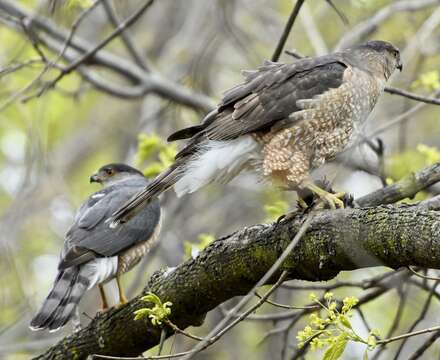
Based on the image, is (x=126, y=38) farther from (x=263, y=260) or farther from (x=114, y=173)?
(x=263, y=260)

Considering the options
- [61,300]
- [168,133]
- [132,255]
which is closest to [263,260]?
[61,300]

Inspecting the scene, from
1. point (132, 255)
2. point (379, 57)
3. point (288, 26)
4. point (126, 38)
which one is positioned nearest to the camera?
point (288, 26)

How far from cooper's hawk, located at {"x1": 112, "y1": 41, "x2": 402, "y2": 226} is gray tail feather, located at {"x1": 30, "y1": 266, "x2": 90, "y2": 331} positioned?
91 centimetres

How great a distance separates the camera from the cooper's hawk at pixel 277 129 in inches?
192

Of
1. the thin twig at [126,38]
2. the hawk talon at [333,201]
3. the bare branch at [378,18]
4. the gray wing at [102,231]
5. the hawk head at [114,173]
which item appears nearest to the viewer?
the hawk talon at [333,201]

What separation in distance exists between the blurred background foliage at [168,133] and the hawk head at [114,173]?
377mm

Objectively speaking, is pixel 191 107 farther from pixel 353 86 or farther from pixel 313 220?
pixel 313 220

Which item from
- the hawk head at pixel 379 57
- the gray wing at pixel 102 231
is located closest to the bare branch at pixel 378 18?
the hawk head at pixel 379 57

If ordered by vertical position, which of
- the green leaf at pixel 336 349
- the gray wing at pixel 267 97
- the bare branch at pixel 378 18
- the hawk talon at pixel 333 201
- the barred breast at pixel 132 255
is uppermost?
the bare branch at pixel 378 18

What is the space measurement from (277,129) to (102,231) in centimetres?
202

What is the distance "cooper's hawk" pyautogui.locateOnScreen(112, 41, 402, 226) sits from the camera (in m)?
4.87

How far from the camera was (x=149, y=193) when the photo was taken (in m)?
4.87

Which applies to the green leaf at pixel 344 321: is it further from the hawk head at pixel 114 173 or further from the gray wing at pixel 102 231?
the hawk head at pixel 114 173

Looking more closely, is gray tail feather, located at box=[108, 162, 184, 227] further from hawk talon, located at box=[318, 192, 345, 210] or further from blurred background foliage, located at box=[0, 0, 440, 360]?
blurred background foliage, located at box=[0, 0, 440, 360]
